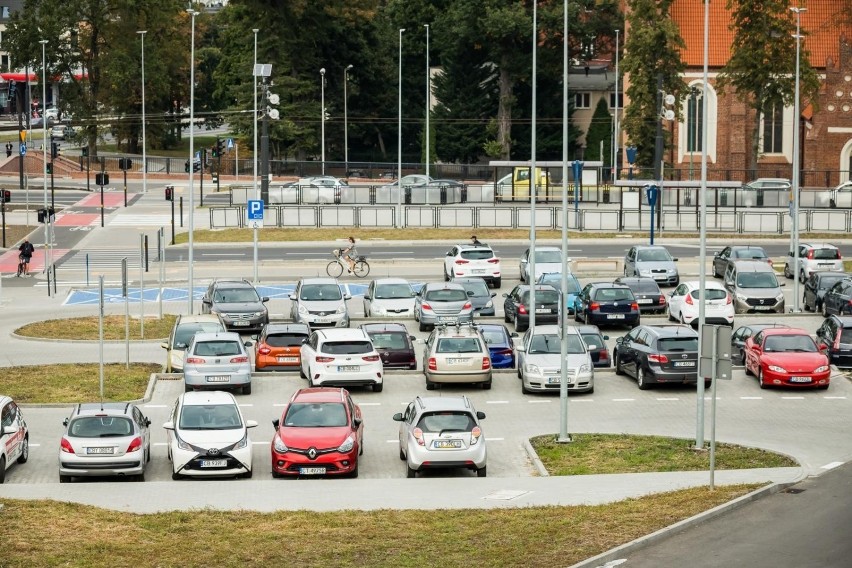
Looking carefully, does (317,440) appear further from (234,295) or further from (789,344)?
(234,295)

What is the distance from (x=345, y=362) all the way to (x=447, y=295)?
9606 millimetres

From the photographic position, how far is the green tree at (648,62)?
89062 mm

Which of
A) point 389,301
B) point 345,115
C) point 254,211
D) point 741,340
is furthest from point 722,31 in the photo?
point 741,340

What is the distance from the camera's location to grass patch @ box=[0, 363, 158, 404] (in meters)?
32.3

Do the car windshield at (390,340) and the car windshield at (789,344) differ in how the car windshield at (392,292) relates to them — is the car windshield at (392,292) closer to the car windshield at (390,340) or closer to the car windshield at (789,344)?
the car windshield at (390,340)

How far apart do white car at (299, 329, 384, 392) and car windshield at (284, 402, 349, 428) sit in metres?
6.52

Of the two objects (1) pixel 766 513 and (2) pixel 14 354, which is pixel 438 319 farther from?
(1) pixel 766 513

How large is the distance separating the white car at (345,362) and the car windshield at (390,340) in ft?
8.46

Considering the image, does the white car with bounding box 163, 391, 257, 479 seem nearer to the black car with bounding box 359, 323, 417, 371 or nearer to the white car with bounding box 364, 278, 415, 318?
the black car with bounding box 359, 323, 417, 371

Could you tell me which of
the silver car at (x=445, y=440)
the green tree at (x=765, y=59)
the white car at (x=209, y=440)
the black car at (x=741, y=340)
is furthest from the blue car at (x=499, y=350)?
the green tree at (x=765, y=59)

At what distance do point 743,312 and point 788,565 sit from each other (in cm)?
2770

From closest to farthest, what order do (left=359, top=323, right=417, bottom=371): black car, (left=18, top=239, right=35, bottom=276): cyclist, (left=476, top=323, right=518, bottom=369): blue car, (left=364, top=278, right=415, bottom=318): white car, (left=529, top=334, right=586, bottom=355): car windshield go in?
(left=529, top=334, right=586, bottom=355): car windshield < (left=359, top=323, right=417, bottom=371): black car < (left=476, top=323, right=518, bottom=369): blue car < (left=364, top=278, right=415, bottom=318): white car < (left=18, top=239, right=35, bottom=276): cyclist

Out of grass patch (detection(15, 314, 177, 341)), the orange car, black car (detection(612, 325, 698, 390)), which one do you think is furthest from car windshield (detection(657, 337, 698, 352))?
grass patch (detection(15, 314, 177, 341))

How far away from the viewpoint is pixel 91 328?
42.3 m
